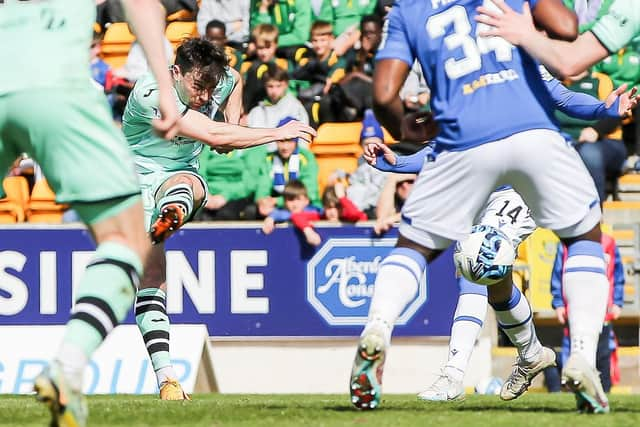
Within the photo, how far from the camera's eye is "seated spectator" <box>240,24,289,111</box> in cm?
1577

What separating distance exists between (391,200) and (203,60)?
4.96 metres

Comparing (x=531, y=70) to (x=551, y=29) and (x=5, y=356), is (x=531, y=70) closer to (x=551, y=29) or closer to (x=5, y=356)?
(x=551, y=29)

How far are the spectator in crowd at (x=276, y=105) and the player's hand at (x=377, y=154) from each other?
7.11m

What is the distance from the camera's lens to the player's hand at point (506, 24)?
6484 mm

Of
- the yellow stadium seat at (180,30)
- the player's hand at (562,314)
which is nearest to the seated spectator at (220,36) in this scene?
the yellow stadium seat at (180,30)

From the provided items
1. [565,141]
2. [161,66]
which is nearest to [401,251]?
[565,141]

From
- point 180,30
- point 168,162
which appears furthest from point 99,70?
point 168,162

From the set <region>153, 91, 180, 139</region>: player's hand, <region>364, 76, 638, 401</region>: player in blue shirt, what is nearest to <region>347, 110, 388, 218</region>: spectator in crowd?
<region>364, 76, 638, 401</region>: player in blue shirt

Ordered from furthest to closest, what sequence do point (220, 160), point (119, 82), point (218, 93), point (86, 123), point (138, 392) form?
point (119, 82) → point (220, 160) → point (138, 392) → point (218, 93) → point (86, 123)

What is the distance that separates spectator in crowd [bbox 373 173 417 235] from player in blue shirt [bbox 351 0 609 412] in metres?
6.34

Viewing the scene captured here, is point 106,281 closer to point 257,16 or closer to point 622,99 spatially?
point 622,99

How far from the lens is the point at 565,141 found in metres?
6.68

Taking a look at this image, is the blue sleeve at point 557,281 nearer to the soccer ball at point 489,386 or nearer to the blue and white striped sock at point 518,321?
the soccer ball at point 489,386

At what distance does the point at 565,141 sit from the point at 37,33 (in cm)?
256
